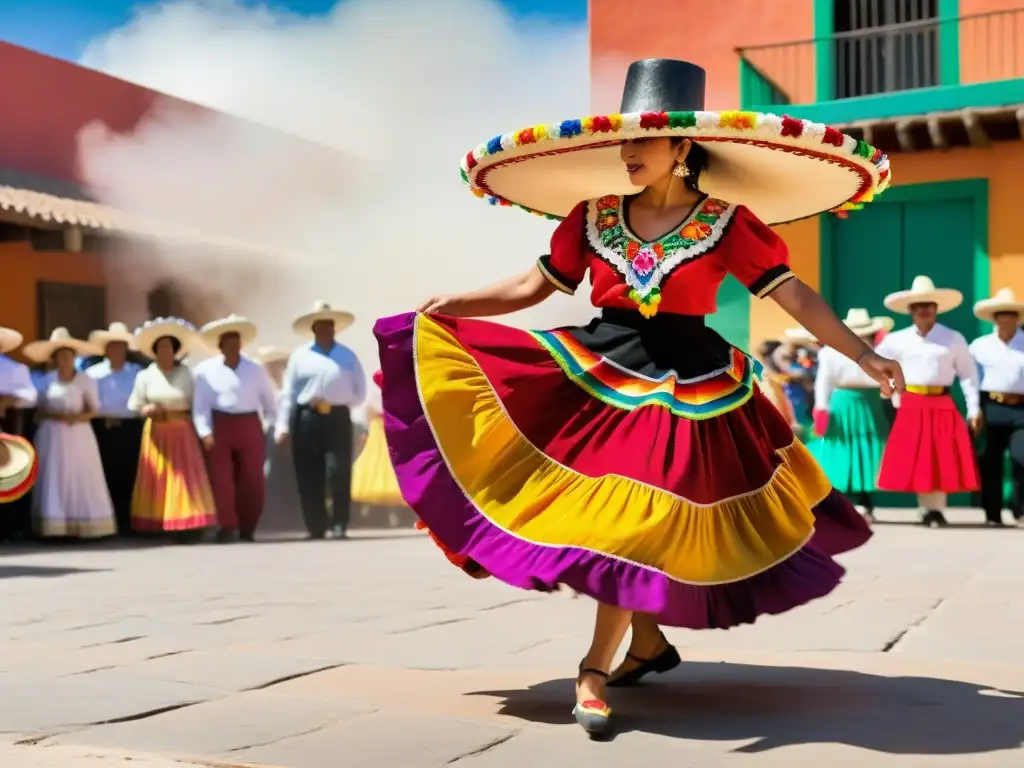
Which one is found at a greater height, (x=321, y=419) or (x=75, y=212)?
(x=75, y=212)

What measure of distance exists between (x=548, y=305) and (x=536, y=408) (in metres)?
13.6

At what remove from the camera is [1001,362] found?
36.9 ft

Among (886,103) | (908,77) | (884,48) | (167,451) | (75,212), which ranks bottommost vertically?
(167,451)

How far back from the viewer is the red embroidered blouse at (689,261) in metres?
3.85

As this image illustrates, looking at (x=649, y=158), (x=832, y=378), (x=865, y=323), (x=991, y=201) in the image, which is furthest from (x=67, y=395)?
(x=991, y=201)

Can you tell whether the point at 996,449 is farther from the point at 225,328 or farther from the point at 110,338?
the point at 110,338

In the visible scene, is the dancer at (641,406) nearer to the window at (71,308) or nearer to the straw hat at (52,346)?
the straw hat at (52,346)

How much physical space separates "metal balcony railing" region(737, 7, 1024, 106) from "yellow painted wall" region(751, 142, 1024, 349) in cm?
86

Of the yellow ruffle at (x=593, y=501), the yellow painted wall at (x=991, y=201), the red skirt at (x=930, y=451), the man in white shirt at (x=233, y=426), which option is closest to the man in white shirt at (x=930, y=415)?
the red skirt at (x=930, y=451)

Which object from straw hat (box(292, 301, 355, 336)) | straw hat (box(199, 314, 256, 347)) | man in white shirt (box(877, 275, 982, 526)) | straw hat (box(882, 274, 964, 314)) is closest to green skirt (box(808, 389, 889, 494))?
man in white shirt (box(877, 275, 982, 526))

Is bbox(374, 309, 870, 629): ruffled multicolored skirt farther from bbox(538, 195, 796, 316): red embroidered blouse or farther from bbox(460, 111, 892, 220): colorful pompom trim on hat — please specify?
bbox(460, 111, 892, 220): colorful pompom trim on hat

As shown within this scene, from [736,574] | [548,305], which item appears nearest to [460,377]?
[736,574]

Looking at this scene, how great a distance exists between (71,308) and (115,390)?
327 cm

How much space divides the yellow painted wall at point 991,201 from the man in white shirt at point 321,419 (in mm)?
4789
